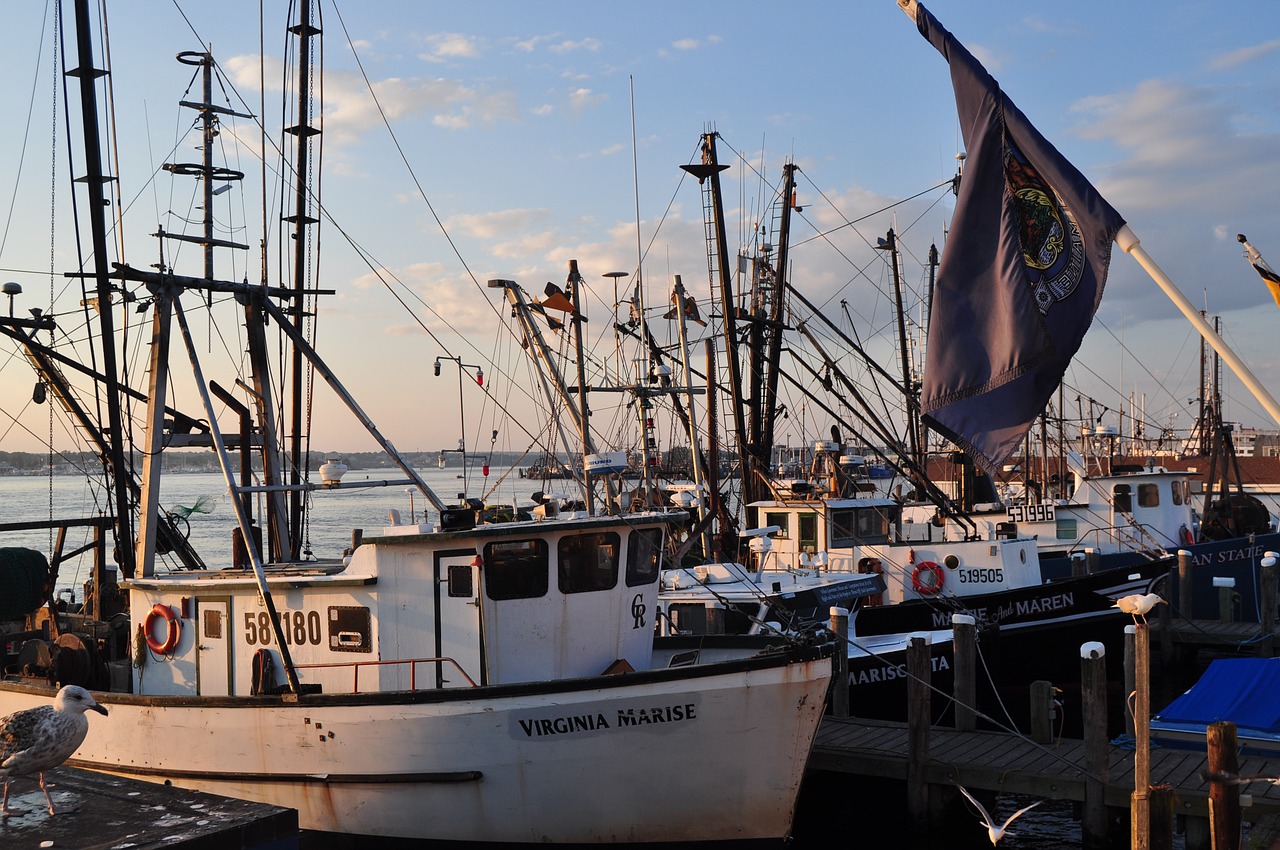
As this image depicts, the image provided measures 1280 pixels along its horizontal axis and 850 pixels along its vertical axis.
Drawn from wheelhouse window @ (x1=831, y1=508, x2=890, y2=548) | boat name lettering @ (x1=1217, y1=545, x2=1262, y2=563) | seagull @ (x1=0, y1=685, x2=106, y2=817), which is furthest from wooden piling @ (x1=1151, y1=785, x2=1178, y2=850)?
boat name lettering @ (x1=1217, y1=545, x2=1262, y2=563)

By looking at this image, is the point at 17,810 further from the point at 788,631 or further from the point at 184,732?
the point at 788,631

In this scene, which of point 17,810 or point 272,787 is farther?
point 272,787

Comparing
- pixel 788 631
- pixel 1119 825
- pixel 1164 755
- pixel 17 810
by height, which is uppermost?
pixel 788 631

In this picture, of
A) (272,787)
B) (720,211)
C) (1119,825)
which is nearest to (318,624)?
(272,787)

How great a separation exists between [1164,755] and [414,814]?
8.53 m

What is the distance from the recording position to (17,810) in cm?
904

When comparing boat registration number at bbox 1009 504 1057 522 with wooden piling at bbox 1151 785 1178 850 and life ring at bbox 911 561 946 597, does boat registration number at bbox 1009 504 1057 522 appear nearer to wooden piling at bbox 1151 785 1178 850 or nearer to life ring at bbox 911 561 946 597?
life ring at bbox 911 561 946 597

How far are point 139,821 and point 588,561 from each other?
198 inches

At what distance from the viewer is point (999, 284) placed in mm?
7844

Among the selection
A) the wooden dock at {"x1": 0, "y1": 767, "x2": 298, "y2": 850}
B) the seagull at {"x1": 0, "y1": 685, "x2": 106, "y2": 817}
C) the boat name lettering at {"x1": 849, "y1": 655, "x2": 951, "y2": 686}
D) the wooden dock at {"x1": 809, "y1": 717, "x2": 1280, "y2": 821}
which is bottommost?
the wooden dock at {"x1": 809, "y1": 717, "x2": 1280, "y2": 821}

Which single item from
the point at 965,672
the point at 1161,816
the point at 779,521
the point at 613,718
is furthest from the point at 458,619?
the point at 779,521

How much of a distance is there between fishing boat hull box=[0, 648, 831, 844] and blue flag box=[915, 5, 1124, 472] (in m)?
4.07

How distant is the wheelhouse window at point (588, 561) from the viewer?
11906mm

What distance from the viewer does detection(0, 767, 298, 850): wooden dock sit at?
8172mm
